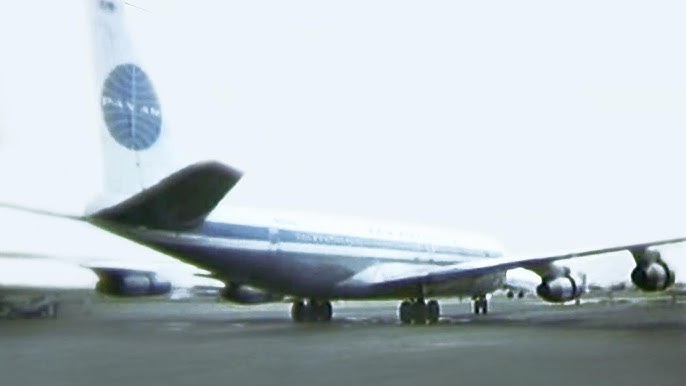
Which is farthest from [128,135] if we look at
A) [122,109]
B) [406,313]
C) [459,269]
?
[406,313]

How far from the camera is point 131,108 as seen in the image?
66.5ft

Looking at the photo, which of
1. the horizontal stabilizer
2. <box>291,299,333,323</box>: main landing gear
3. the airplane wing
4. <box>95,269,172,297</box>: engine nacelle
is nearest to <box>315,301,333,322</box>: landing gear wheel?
<box>291,299,333,323</box>: main landing gear

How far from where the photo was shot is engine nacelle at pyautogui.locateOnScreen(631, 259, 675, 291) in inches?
873

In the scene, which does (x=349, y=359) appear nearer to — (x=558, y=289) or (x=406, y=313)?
(x=406, y=313)

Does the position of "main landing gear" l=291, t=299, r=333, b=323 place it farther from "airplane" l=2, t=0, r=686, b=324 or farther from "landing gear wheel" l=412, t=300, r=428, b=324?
"landing gear wheel" l=412, t=300, r=428, b=324

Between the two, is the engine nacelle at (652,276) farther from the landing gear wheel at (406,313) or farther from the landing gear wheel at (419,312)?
the landing gear wheel at (406,313)

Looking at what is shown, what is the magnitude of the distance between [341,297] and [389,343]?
10954mm

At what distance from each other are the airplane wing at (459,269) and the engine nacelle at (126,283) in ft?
21.3

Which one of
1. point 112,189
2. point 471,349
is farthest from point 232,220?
point 471,349

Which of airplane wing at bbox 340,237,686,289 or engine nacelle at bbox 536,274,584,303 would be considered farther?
engine nacelle at bbox 536,274,584,303

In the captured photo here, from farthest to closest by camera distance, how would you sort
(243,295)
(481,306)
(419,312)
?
(481,306), (243,295), (419,312)

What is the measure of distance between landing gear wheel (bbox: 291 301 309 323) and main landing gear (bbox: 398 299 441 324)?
3.30 metres

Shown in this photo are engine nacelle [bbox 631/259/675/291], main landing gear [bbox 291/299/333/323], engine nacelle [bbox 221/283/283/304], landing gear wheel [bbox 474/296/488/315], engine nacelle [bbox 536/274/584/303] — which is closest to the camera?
engine nacelle [bbox 631/259/675/291]

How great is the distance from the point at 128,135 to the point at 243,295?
8608 millimetres
